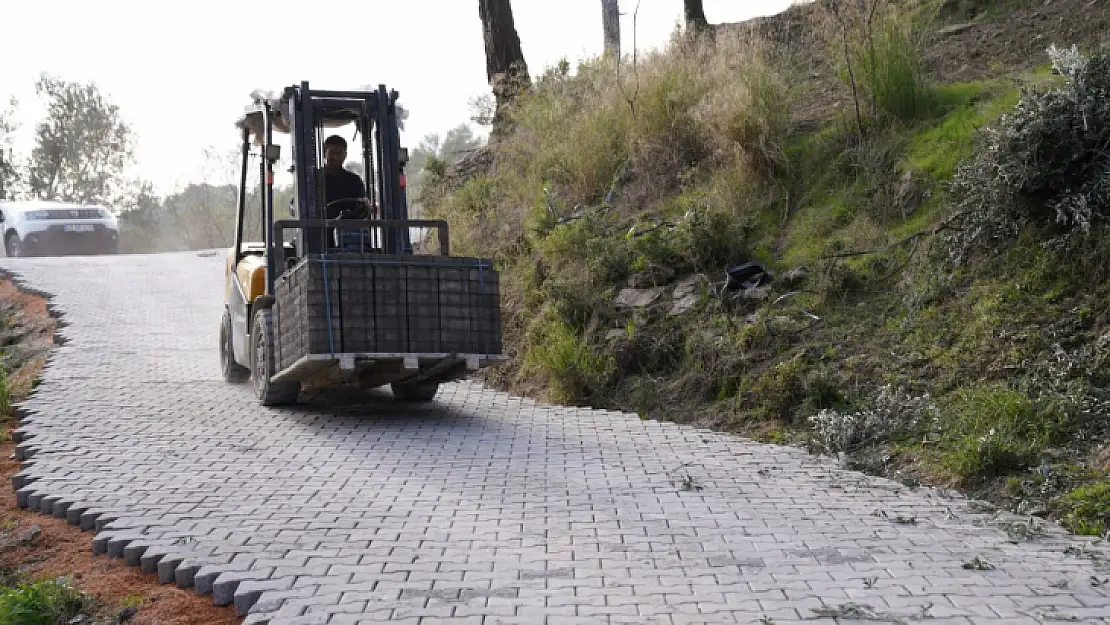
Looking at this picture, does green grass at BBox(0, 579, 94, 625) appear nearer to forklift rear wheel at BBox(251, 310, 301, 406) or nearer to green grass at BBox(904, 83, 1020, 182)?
forklift rear wheel at BBox(251, 310, 301, 406)

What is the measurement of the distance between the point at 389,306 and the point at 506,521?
10.7 feet

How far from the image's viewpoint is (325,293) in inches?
374

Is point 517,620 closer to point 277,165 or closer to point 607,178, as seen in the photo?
point 277,165

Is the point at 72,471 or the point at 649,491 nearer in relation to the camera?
the point at 649,491

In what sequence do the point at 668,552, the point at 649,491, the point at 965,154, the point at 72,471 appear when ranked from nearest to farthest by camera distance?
the point at 668,552 < the point at 649,491 < the point at 72,471 < the point at 965,154

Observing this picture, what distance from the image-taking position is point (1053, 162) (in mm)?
9586

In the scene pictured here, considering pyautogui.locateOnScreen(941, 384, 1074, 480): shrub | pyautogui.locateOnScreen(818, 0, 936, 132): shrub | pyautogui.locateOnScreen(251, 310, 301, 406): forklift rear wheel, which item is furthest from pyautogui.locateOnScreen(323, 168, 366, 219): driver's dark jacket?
pyautogui.locateOnScreen(941, 384, 1074, 480): shrub

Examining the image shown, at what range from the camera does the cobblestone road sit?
17.7ft

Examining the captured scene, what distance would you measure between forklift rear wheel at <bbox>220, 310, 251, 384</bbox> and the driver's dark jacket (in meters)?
2.39

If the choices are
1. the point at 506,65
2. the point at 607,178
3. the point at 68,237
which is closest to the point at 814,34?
the point at 607,178

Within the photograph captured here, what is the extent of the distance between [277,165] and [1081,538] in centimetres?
799

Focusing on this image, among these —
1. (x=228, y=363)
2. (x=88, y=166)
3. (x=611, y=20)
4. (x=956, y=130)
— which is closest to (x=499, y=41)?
(x=611, y=20)

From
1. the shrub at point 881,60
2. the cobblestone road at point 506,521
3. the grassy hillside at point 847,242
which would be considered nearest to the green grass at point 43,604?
the cobblestone road at point 506,521

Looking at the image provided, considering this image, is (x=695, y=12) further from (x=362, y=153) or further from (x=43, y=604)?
(x=43, y=604)
